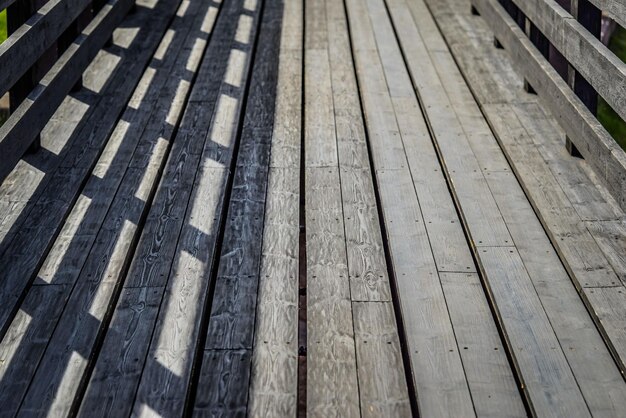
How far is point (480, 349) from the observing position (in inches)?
84.5

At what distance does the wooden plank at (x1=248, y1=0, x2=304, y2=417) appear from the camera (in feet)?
6.61

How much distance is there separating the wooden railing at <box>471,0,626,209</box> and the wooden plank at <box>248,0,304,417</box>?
0.99 metres

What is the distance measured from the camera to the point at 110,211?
9.33 feet

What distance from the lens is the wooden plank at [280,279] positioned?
2.01 meters

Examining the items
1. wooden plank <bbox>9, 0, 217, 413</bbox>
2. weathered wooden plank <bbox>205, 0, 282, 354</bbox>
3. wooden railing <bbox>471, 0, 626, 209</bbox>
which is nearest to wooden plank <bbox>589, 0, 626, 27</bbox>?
wooden railing <bbox>471, 0, 626, 209</bbox>

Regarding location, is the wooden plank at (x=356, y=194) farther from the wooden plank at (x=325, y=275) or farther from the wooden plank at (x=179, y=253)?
the wooden plank at (x=179, y=253)

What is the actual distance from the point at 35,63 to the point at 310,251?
4.31ft

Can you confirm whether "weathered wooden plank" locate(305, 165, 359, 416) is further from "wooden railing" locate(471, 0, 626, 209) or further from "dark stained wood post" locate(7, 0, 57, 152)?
"dark stained wood post" locate(7, 0, 57, 152)

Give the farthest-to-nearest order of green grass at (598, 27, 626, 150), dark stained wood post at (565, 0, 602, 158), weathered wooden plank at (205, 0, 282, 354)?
green grass at (598, 27, 626, 150), dark stained wood post at (565, 0, 602, 158), weathered wooden plank at (205, 0, 282, 354)

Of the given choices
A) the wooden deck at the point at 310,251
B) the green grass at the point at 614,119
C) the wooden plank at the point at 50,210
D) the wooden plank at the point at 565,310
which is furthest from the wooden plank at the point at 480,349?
the green grass at the point at 614,119

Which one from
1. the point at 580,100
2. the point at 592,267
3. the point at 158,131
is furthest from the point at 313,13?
the point at 592,267

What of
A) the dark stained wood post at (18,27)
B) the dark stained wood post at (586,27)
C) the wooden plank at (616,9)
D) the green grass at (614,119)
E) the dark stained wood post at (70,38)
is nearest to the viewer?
the wooden plank at (616,9)

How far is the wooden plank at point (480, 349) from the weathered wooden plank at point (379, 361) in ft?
0.54

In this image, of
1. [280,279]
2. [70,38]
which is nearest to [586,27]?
[280,279]
